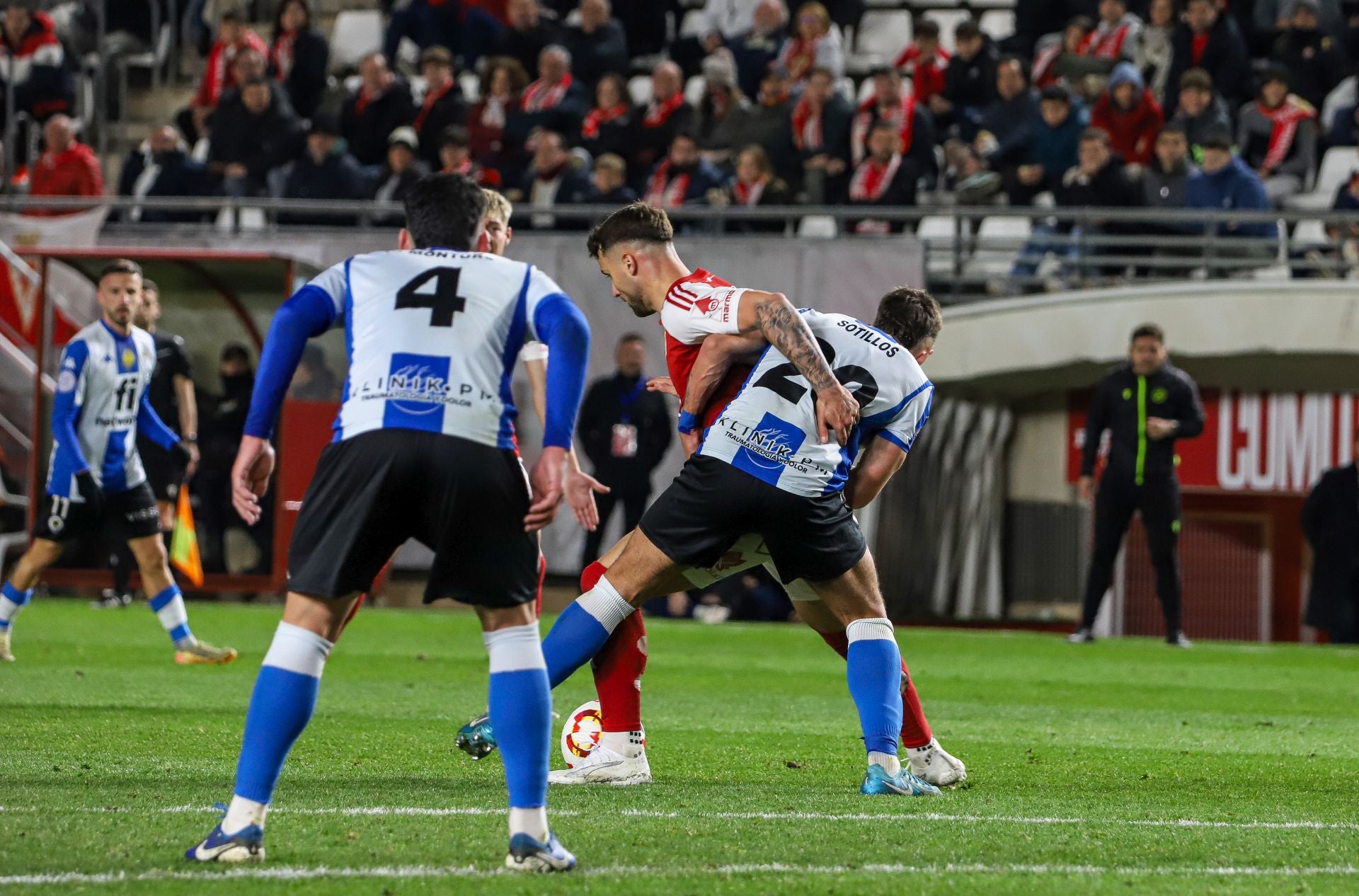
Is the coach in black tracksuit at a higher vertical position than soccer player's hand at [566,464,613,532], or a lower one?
lower

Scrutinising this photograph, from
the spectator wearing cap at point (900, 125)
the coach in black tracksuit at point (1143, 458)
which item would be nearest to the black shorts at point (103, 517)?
the coach in black tracksuit at point (1143, 458)

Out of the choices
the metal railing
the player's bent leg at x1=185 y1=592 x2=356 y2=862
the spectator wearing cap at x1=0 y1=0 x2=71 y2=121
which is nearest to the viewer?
the player's bent leg at x1=185 y1=592 x2=356 y2=862

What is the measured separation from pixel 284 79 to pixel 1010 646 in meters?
11.5

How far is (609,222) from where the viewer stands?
5891mm

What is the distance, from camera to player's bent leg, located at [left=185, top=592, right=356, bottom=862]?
4.17 meters

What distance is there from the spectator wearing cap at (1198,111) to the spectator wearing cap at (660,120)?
15.8ft

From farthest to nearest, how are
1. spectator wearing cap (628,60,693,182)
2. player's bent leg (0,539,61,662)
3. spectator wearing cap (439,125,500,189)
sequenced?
spectator wearing cap (628,60,693,182) < spectator wearing cap (439,125,500,189) < player's bent leg (0,539,61,662)

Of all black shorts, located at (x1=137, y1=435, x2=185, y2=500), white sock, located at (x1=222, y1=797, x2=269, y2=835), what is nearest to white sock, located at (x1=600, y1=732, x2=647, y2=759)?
white sock, located at (x1=222, y1=797, x2=269, y2=835)

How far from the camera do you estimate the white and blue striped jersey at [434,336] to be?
4367 mm

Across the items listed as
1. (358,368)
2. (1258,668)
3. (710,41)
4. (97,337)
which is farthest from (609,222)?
(710,41)

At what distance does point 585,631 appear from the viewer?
5.79 meters

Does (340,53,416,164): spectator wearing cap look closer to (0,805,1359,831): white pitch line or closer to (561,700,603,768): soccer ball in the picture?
(561,700,603,768): soccer ball

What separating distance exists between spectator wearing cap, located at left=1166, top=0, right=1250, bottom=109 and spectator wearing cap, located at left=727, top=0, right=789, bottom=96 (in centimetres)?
410

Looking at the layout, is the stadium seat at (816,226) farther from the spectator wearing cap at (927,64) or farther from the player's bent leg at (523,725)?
the player's bent leg at (523,725)
